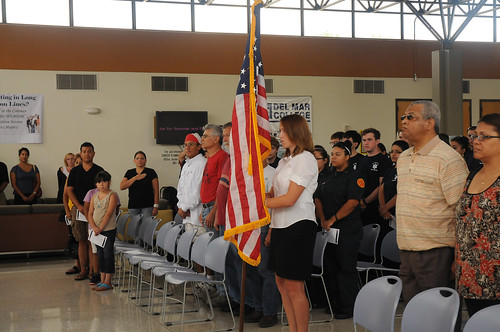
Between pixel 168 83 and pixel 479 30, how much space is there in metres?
7.95

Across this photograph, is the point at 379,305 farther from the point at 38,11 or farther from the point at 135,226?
the point at 38,11

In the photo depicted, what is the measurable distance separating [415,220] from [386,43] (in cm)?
1265

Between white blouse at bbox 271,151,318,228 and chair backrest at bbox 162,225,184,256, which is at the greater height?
white blouse at bbox 271,151,318,228

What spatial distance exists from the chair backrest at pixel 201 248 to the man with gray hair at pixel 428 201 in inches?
102

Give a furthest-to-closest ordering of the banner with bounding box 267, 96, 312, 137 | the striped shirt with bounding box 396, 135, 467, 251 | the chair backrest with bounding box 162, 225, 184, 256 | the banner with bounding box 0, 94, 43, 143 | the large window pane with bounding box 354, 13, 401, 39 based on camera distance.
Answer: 1. the large window pane with bounding box 354, 13, 401, 39
2. the banner with bounding box 267, 96, 312, 137
3. the banner with bounding box 0, 94, 43, 143
4. the chair backrest with bounding box 162, 225, 184, 256
5. the striped shirt with bounding box 396, 135, 467, 251

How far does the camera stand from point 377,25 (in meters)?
15.9

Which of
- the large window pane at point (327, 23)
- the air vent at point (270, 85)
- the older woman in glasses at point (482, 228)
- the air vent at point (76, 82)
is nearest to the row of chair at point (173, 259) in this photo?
the older woman in glasses at point (482, 228)

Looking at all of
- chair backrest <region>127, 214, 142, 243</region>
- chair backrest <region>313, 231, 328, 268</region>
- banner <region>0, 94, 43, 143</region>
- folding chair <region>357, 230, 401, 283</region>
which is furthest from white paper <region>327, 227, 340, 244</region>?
banner <region>0, 94, 43, 143</region>

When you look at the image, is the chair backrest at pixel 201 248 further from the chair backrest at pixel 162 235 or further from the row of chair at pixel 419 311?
the row of chair at pixel 419 311

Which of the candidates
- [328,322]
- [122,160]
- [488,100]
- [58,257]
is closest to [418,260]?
[328,322]

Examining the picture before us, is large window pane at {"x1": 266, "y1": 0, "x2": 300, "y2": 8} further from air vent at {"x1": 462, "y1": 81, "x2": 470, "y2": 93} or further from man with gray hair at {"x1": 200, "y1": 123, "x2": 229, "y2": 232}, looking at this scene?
man with gray hair at {"x1": 200, "y1": 123, "x2": 229, "y2": 232}

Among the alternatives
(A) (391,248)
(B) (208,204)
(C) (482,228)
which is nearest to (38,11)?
(B) (208,204)

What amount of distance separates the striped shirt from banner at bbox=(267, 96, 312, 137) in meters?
11.0

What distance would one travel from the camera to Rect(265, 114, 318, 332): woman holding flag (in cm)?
441
